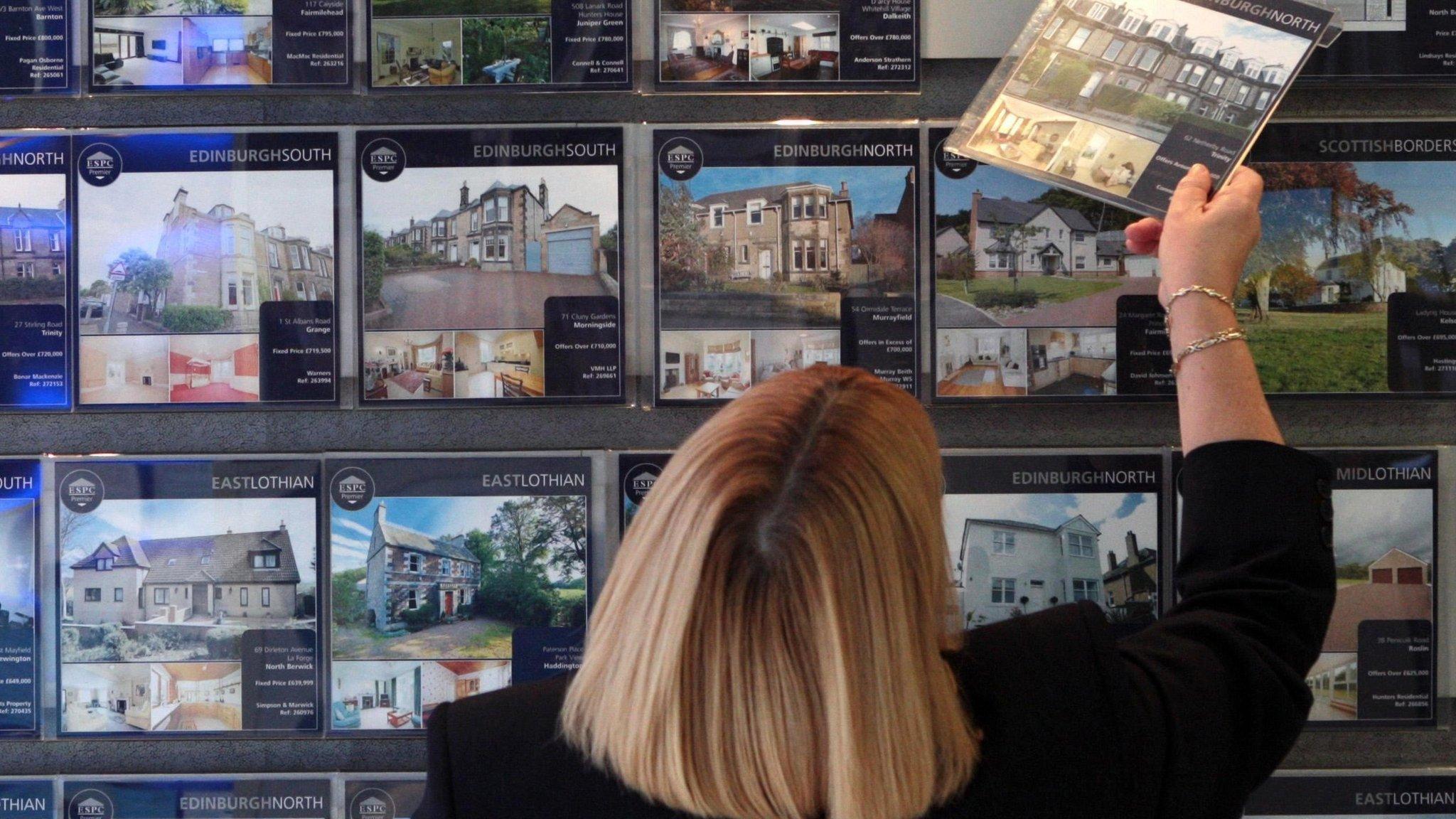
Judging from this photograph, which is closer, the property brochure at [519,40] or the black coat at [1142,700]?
the black coat at [1142,700]

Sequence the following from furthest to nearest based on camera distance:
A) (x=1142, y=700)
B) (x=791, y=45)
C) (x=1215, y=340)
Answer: (x=791, y=45) → (x=1215, y=340) → (x=1142, y=700)

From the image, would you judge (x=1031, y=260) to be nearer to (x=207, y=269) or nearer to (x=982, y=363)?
(x=982, y=363)

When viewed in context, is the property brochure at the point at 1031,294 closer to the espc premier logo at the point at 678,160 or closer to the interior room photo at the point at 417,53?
the espc premier logo at the point at 678,160

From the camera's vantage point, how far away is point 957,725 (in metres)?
0.80

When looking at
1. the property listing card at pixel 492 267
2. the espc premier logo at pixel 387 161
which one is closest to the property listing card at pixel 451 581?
the property listing card at pixel 492 267

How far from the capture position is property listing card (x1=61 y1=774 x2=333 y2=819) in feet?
5.01

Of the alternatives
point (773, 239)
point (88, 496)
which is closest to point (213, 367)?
point (88, 496)

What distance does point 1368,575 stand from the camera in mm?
1508

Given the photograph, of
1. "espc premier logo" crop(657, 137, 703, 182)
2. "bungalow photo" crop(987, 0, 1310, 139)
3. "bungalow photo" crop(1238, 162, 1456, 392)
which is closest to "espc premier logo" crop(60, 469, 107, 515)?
"espc premier logo" crop(657, 137, 703, 182)

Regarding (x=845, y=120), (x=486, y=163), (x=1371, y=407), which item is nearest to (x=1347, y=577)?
(x=1371, y=407)

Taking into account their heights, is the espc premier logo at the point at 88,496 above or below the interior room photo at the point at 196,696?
above

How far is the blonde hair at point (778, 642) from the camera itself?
2.51ft

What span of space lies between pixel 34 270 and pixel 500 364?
2.08 feet

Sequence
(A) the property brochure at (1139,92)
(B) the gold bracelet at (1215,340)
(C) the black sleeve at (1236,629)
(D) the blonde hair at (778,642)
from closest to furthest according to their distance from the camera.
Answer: (D) the blonde hair at (778,642), (C) the black sleeve at (1236,629), (B) the gold bracelet at (1215,340), (A) the property brochure at (1139,92)
